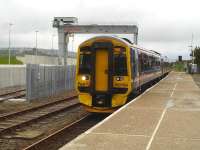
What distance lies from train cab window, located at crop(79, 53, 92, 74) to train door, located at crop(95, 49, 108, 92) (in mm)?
312

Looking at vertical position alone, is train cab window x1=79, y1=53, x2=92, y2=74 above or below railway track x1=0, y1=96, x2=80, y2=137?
above

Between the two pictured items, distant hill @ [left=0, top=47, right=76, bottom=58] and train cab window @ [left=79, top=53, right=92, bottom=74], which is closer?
train cab window @ [left=79, top=53, right=92, bottom=74]

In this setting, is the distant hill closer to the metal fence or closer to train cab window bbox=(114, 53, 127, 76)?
the metal fence

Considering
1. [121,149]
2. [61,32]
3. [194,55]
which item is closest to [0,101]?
[121,149]

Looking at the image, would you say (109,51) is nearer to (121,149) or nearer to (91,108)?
(91,108)

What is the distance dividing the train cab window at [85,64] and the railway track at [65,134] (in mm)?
1730

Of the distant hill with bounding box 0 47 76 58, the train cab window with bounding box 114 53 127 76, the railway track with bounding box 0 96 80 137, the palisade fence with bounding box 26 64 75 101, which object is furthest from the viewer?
the distant hill with bounding box 0 47 76 58

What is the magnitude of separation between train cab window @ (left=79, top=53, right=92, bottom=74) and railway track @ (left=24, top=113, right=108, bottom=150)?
173cm

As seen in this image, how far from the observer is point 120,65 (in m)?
18.1

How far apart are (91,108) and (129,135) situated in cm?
704

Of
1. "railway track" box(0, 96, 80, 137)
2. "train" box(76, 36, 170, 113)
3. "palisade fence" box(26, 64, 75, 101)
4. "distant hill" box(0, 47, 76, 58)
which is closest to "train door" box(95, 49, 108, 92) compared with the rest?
"train" box(76, 36, 170, 113)

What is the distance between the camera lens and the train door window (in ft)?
59.2

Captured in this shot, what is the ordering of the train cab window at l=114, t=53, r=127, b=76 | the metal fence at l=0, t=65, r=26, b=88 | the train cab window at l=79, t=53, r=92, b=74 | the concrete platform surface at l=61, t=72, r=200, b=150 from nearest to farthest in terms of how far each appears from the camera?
1. the concrete platform surface at l=61, t=72, r=200, b=150
2. the train cab window at l=114, t=53, r=127, b=76
3. the train cab window at l=79, t=53, r=92, b=74
4. the metal fence at l=0, t=65, r=26, b=88

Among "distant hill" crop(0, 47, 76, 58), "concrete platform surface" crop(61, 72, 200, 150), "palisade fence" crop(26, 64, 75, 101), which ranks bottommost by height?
"concrete platform surface" crop(61, 72, 200, 150)
